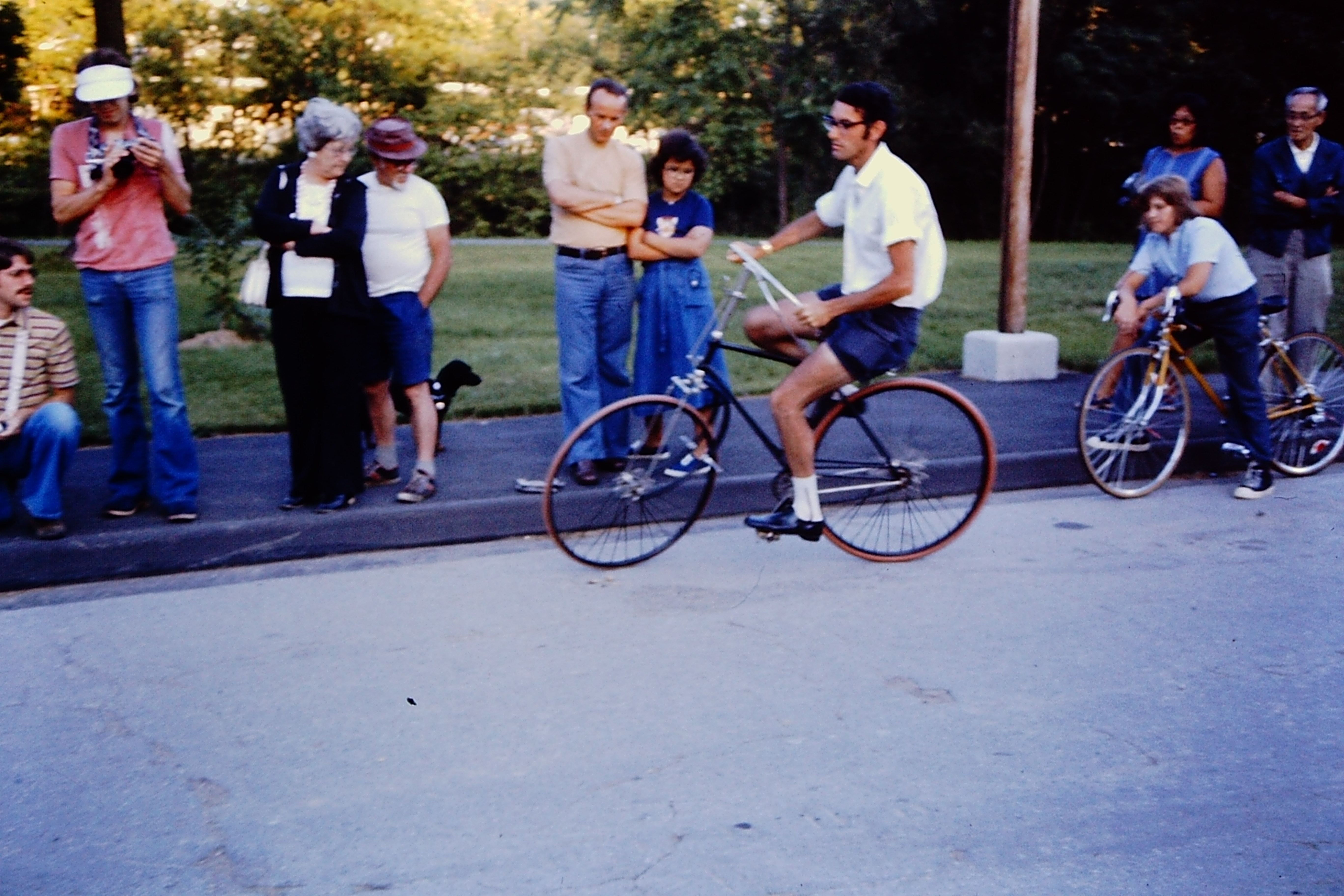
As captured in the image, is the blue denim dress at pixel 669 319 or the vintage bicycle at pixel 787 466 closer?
the vintage bicycle at pixel 787 466

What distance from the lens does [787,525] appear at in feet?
18.9

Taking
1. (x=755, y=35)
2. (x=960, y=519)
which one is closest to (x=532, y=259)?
(x=755, y=35)

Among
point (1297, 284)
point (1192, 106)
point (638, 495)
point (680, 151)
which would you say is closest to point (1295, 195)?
point (1297, 284)

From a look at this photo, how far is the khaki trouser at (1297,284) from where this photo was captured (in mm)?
Result: 7914

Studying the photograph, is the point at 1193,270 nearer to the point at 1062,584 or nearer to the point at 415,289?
the point at 1062,584

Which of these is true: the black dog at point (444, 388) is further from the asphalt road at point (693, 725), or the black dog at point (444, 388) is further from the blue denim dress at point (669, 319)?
the asphalt road at point (693, 725)

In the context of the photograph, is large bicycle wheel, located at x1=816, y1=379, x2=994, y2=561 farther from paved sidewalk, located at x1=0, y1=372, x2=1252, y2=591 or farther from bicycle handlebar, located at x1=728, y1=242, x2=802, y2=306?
paved sidewalk, located at x1=0, y1=372, x2=1252, y2=591

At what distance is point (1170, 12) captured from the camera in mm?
24812

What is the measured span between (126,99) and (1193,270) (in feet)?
16.5

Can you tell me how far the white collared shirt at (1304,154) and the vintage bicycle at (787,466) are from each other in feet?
10.8

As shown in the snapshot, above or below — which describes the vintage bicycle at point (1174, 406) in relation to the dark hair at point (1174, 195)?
below

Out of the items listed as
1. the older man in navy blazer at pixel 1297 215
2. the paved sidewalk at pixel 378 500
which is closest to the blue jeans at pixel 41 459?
the paved sidewalk at pixel 378 500

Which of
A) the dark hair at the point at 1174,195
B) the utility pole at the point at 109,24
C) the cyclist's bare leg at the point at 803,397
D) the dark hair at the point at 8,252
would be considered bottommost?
the cyclist's bare leg at the point at 803,397

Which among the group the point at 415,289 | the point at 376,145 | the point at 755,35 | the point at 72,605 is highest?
the point at 755,35
